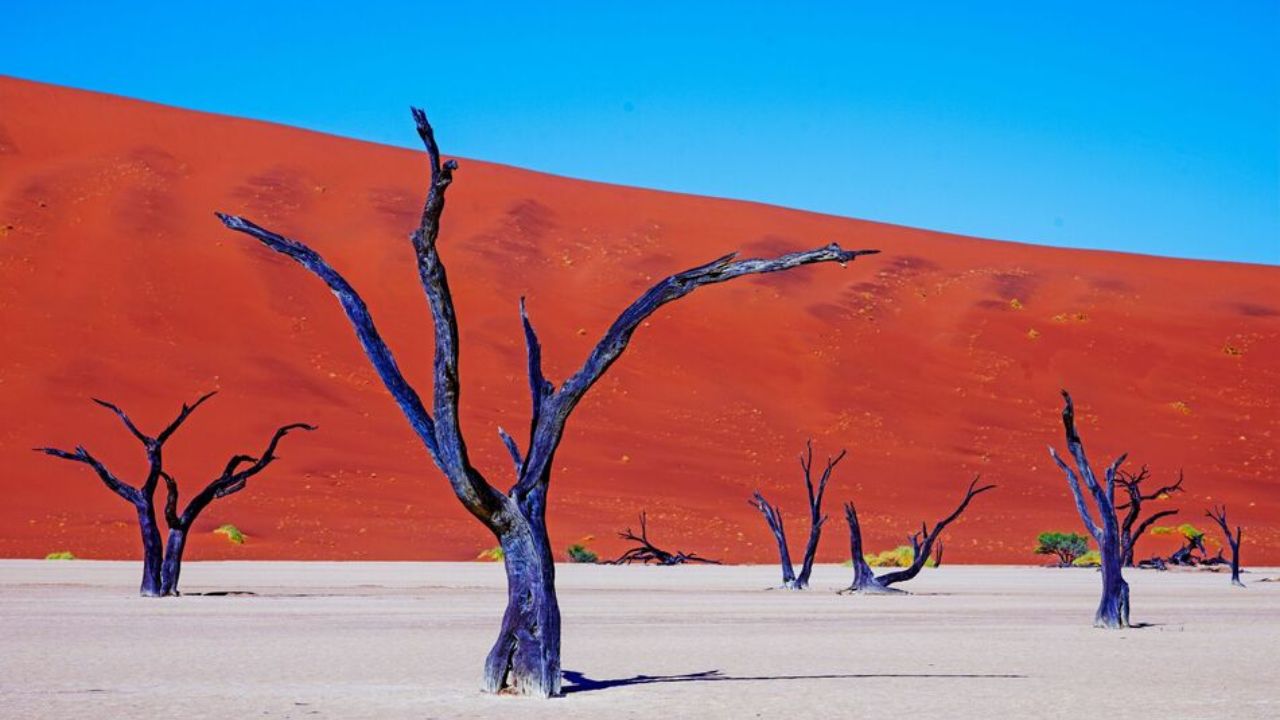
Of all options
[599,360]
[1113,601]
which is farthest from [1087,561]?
[599,360]

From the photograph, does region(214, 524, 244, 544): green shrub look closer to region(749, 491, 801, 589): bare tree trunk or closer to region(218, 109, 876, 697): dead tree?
region(749, 491, 801, 589): bare tree trunk

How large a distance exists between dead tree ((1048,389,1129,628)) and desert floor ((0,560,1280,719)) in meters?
0.42

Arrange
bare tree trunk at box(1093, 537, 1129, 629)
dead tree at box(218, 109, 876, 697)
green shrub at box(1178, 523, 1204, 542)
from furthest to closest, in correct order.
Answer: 1. green shrub at box(1178, 523, 1204, 542)
2. bare tree trunk at box(1093, 537, 1129, 629)
3. dead tree at box(218, 109, 876, 697)

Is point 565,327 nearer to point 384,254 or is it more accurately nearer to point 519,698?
point 384,254

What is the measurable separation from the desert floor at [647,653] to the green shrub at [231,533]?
12812 millimetres

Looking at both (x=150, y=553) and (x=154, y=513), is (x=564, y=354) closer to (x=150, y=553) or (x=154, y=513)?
(x=154, y=513)

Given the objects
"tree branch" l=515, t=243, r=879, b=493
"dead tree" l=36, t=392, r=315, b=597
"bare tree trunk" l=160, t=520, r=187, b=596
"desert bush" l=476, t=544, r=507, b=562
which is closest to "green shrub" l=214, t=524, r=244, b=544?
"desert bush" l=476, t=544, r=507, b=562

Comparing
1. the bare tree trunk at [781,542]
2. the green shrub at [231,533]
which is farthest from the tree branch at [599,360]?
the green shrub at [231,533]

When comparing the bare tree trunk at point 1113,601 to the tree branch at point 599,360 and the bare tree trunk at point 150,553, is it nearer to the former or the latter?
the tree branch at point 599,360

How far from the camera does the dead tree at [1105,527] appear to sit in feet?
62.6

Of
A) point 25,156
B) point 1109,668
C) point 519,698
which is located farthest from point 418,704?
point 25,156

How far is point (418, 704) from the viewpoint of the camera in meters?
11.0

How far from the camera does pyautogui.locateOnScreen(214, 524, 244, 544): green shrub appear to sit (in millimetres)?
44562

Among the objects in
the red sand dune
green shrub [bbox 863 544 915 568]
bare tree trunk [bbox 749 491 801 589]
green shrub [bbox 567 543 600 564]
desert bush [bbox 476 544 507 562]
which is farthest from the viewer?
the red sand dune
